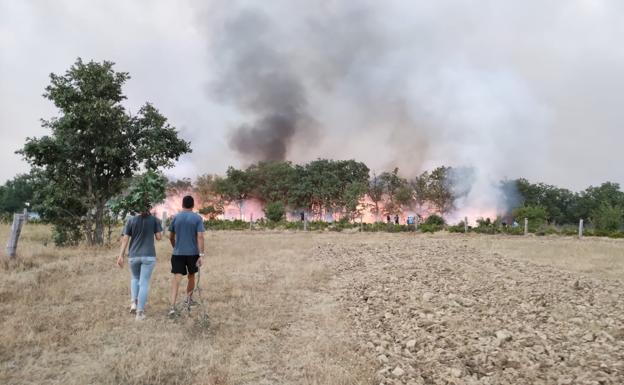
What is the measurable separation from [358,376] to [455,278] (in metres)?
8.56

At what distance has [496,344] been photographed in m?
7.65

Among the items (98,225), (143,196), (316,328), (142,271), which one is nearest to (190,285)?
(142,271)

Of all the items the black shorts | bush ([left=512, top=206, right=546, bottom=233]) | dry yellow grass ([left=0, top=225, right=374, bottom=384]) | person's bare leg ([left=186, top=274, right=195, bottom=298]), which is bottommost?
dry yellow grass ([left=0, top=225, right=374, bottom=384])

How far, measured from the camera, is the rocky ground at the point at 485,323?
21.6 ft

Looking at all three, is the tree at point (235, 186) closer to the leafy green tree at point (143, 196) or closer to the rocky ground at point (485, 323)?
the rocky ground at point (485, 323)

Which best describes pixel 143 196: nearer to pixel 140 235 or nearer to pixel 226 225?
pixel 140 235

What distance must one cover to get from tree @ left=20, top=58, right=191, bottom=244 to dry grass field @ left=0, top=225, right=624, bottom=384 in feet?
16.8

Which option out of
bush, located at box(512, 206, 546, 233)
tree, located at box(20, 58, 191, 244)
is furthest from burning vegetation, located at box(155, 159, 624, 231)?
tree, located at box(20, 58, 191, 244)

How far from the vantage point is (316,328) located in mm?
8852

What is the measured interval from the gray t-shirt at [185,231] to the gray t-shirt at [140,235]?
47 centimetres

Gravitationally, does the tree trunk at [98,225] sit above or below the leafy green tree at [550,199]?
below

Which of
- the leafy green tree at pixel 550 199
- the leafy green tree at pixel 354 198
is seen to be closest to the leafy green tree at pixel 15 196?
the leafy green tree at pixel 354 198

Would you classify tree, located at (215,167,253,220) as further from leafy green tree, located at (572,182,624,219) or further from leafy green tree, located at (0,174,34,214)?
leafy green tree, located at (572,182,624,219)

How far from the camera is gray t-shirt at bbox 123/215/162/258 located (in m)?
8.49
